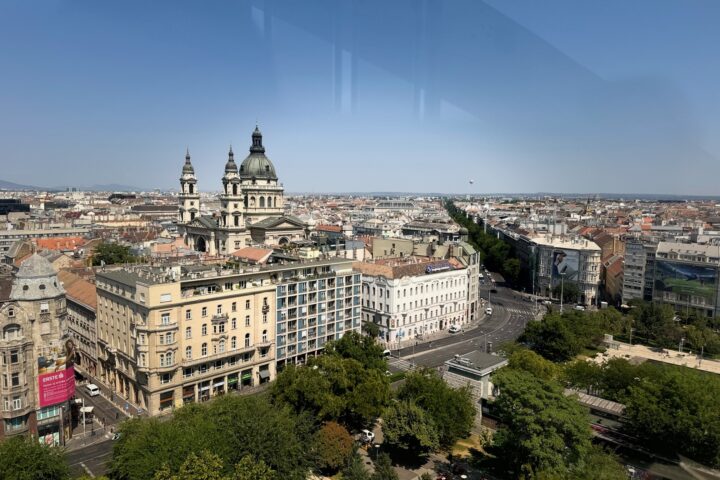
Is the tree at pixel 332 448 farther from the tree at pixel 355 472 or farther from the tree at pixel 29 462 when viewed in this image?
the tree at pixel 29 462

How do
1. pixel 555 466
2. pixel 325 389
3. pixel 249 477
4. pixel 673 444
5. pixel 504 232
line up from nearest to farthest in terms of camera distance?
pixel 249 477
pixel 555 466
pixel 673 444
pixel 325 389
pixel 504 232

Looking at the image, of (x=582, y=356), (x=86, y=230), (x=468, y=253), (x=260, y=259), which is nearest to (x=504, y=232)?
(x=468, y=253)

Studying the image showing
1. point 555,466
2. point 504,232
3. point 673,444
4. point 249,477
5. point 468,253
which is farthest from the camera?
point 504,232

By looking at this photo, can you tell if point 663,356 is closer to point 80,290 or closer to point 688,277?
point 688,277

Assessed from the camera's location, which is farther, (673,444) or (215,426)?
(673,444)

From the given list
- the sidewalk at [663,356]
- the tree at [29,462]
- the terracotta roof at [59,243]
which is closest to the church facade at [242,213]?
the terracotta roof at [59,243]

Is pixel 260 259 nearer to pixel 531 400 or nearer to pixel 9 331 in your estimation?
pixel 9 331
